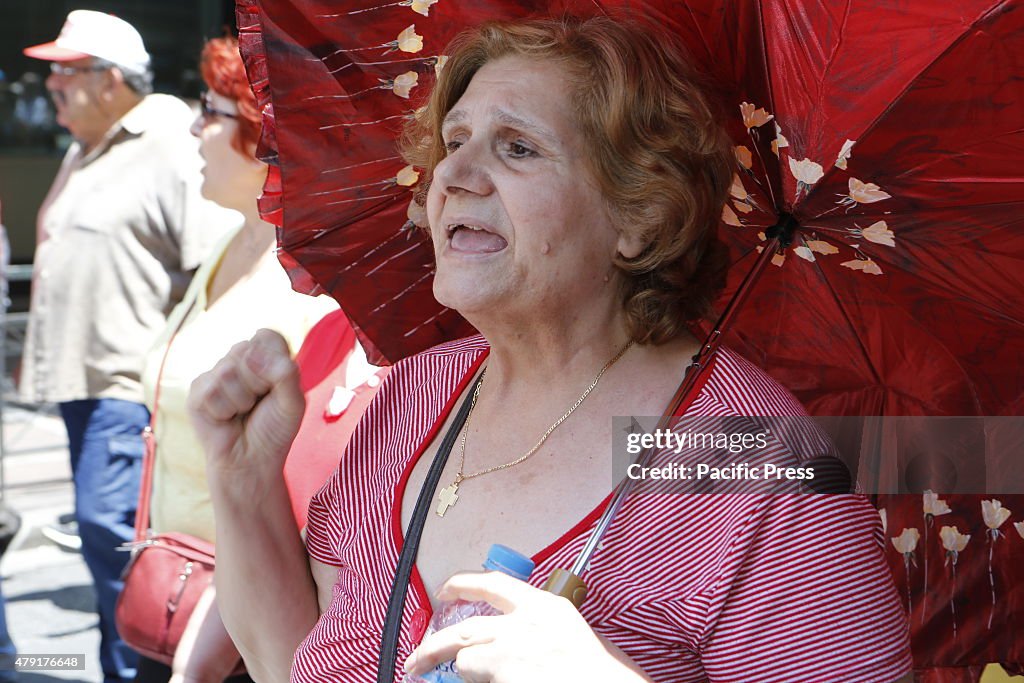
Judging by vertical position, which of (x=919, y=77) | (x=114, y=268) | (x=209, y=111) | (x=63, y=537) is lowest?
(x=63, y=537)

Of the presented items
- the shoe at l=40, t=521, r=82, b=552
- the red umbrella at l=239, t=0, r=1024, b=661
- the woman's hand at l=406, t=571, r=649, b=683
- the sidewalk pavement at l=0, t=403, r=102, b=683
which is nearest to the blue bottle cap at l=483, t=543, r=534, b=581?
the woman's hand at l=406, t=571, r=649, b=683

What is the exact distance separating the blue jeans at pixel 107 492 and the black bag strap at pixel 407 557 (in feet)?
8.75

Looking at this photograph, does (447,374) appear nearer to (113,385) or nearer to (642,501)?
(642,501)

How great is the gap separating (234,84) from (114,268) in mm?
1405

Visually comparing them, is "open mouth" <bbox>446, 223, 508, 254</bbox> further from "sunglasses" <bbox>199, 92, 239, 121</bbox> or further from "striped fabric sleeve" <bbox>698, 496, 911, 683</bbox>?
"sunglasses" <bbox>199, 92, 239, 121</bbox>

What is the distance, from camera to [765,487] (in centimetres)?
160

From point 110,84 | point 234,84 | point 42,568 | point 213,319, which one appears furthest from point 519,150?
point 42,568

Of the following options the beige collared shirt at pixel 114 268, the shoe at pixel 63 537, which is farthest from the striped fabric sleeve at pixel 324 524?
the shoe at pixel 63 537

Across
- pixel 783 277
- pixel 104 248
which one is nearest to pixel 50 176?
pixel 104 248

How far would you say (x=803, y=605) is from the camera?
1537 millimetres

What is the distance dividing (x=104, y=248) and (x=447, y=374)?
2.93 metres

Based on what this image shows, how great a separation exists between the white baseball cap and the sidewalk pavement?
259 centimetres

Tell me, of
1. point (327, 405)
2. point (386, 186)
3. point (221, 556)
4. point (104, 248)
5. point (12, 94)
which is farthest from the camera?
point (12, 94)

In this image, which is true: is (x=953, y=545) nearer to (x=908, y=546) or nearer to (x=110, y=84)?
(x=908, y=546)
